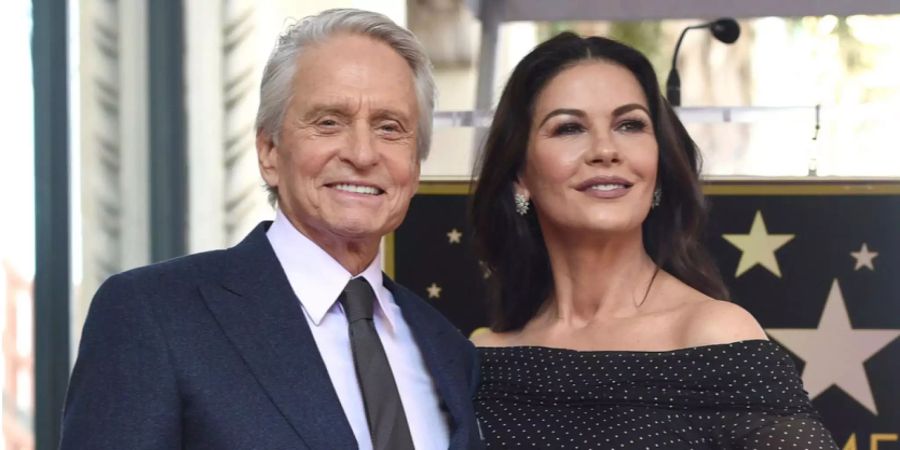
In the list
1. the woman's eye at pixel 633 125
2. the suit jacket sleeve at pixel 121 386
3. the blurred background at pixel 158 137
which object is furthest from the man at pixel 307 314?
the blurred background at pixel 158 137

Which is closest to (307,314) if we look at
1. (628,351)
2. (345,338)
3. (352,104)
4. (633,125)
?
(345,338)

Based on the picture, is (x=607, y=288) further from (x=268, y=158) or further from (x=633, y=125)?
(x=268, y=158)

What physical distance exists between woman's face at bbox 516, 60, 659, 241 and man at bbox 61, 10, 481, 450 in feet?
1.11

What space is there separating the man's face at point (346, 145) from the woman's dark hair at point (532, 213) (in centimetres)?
50

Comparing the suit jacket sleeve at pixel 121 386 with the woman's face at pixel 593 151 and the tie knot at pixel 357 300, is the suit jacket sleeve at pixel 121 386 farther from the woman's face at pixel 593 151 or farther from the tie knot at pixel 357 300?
the woman's face at pixel 593 151

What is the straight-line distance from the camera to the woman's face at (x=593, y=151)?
8.85ft

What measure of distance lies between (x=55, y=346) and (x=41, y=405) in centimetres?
13

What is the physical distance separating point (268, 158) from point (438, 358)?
1.44 feet

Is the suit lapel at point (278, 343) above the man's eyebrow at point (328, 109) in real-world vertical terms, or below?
below

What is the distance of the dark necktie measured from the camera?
221cm

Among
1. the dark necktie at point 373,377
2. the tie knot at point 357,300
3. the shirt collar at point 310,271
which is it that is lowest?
the dark necktie at point 373,377

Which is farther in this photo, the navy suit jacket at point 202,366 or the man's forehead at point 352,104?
the man's forehead at point 352,104

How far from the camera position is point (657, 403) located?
2570 millimetres

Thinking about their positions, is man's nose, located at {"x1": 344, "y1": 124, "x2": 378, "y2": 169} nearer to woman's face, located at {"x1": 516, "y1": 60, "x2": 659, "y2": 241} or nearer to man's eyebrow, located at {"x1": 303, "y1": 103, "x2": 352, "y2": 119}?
man's eyebrow, located at {"x1": 303, "y1": 103, "x2": 352, "y2": 119}
